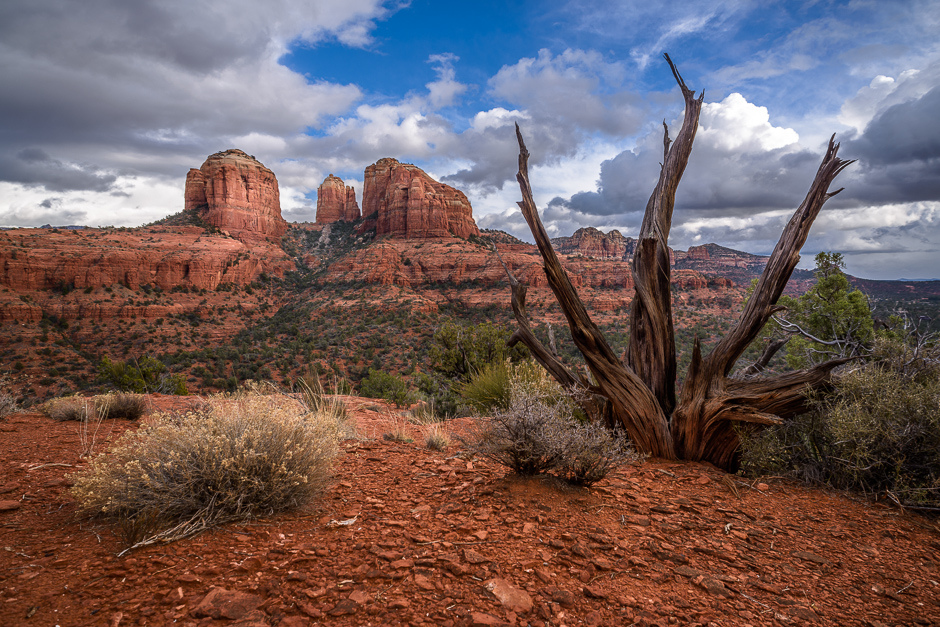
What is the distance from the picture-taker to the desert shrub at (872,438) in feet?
10.9

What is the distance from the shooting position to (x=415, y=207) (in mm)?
78188

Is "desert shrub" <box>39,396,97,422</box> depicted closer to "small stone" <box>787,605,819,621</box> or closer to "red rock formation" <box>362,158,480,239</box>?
"small stone" <box>787,605,819,621</box>

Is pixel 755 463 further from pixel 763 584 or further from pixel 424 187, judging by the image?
pixel 424 187

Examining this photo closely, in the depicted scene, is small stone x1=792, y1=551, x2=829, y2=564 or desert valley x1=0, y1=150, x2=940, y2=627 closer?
desert valley x1=0, y1=150, x2=940, y2=627

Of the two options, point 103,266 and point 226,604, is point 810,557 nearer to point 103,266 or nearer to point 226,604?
point 226,604

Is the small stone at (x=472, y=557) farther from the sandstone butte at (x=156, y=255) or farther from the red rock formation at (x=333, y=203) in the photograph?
the red rock formation at (x=333, y=203)

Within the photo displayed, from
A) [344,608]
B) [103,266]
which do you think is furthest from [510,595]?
[103,266]

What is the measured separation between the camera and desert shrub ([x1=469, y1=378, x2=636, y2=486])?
10.9 feet

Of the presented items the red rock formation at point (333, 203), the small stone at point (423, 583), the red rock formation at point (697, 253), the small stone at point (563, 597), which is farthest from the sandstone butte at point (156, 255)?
the red rock formation at point (697, 253)

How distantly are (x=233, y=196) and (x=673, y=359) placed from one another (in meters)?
83.5

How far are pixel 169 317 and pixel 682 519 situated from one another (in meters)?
50.6

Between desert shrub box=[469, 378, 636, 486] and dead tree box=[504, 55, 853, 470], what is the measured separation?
4.92 feet

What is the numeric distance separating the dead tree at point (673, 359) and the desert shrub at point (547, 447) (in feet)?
4.92

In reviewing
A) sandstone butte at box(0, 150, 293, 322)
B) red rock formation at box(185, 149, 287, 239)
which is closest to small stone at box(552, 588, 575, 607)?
sandstone butte at box(0, 150, 293, 322)
